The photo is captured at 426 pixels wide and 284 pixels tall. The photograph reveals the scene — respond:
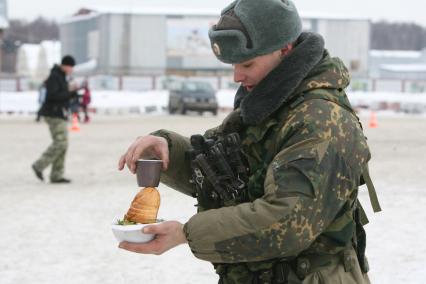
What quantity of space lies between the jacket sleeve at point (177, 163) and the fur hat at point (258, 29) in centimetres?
47

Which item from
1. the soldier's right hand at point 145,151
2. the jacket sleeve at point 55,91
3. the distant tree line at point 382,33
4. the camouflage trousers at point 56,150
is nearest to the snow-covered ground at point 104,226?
the camouflage trousers at point 56,150

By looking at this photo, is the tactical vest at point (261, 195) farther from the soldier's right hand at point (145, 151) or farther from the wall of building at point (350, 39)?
the wall of building at point (350, 39)

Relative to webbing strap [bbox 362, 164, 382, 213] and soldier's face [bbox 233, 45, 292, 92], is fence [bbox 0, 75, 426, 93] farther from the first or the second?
soldier's face [bbox 233, 45, 292, 92]

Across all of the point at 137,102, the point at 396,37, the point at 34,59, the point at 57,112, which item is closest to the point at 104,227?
the point at 57,112

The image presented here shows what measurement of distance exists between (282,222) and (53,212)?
6.90m

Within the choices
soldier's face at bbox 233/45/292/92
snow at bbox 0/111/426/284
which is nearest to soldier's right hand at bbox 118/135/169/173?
soldier's face at bbox 233/45/292/92

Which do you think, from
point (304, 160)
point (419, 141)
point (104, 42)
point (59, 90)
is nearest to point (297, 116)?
point (304, 160)

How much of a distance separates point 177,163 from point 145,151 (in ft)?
0.53

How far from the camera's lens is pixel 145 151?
2455mm

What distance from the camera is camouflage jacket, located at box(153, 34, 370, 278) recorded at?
1998 millimetres

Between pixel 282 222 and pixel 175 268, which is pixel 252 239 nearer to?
pixel 282 222

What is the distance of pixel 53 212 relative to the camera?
8.63m

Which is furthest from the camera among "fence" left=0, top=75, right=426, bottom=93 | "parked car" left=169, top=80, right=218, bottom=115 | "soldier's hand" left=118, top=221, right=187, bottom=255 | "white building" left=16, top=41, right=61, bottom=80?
"white building" left=16, top=41, right=61, bottom=80

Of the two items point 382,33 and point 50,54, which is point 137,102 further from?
point 382,33
